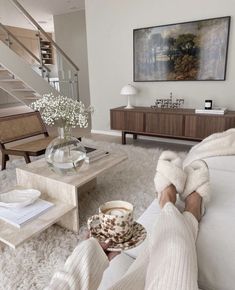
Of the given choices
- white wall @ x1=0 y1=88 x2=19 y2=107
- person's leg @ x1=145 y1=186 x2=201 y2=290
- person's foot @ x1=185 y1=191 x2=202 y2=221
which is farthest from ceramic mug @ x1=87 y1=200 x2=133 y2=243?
white wall @ x1=0 y1=88 x2=19 y2=107

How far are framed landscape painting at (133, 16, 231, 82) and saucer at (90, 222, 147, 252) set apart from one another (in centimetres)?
336

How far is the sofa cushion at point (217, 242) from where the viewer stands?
0.91m

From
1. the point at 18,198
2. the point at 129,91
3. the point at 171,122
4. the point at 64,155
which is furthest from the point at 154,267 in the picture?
the point at 129,91

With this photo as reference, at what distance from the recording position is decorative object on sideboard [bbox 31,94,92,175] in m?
1.89

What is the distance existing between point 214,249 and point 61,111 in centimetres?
139

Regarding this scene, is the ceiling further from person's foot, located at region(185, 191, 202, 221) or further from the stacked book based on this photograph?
person's foot, located at region(185, 191, 202, 221)

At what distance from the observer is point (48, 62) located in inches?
364

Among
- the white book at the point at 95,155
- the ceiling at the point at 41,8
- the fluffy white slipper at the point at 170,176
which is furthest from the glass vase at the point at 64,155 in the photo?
the ceiling at the point at 41,8

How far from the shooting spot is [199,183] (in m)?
1.31

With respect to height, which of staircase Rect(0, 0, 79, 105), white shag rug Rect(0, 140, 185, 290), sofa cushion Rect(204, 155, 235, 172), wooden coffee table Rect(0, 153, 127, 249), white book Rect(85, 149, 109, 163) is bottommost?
white shag rug Rect(0, 140, 185, 290)

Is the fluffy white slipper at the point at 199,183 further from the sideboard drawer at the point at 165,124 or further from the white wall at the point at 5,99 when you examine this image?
the white wall at the point at 5,99

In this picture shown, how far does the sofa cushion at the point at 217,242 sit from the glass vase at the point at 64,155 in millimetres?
860

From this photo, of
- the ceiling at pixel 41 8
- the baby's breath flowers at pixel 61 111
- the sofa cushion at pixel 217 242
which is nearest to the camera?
the sofa cushion at pixel 217 242

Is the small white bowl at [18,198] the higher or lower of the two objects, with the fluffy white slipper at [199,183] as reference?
lower
